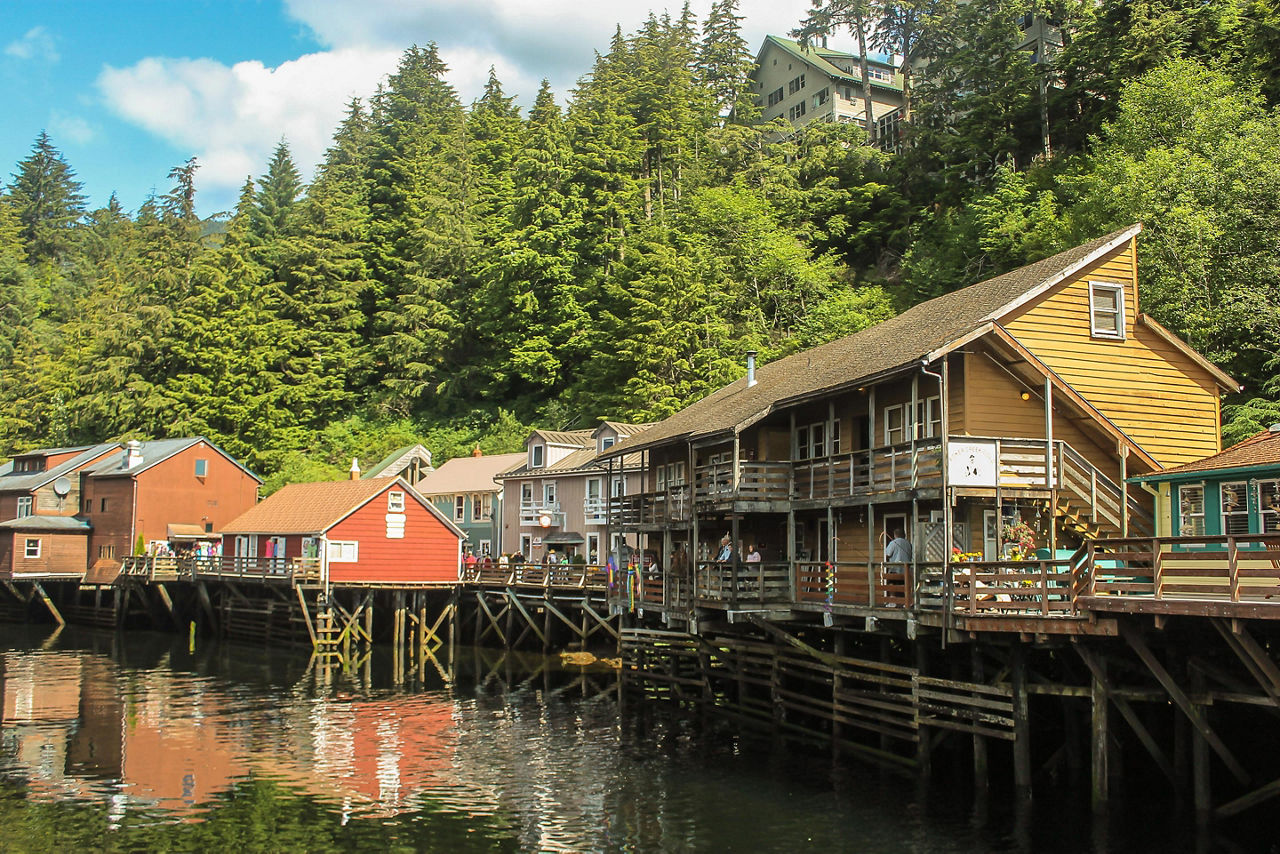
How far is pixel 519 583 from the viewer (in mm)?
44125

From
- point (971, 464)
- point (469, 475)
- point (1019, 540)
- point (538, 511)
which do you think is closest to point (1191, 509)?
point (1019, 540)

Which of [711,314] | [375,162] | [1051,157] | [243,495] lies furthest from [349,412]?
[1051,157]

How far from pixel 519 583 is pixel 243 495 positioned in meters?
26.4

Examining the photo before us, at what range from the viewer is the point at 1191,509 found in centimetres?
2234

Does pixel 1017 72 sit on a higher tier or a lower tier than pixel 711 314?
higher

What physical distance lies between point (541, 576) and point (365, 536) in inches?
382

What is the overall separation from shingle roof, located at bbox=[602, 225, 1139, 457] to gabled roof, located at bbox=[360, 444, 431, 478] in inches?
1234

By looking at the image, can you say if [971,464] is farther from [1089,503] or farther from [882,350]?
[882,350]

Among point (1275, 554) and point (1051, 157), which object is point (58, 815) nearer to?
point (1275, 554)

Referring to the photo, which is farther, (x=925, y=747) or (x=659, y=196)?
(x=659, y=196)

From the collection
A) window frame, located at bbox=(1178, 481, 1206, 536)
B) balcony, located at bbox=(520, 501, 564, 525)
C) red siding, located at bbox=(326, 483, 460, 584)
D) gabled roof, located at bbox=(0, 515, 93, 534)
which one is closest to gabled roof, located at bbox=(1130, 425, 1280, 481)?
window frame, located at bbox=(1178, 481, 1206, 536)

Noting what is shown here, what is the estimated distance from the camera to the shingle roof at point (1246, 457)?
20391mm

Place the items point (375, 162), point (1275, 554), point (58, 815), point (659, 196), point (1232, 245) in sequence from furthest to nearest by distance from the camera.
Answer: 1. point (375, 162)
2. point (659, 196)
3. point (1232, 245)
4. point (58, 815)
5. point (1275, 554)

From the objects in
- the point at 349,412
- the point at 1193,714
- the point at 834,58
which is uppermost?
the point at 834,58
